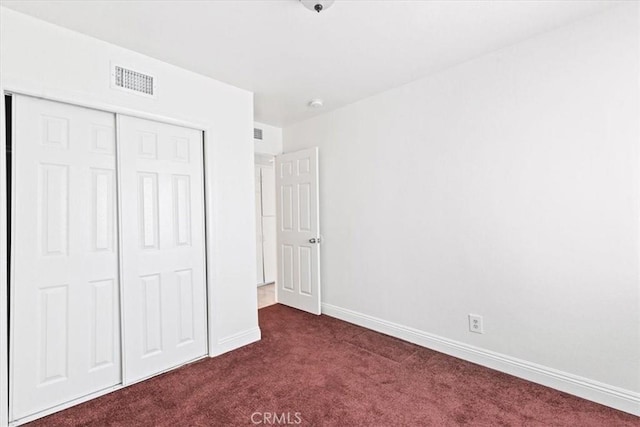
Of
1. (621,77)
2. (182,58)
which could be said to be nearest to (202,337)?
(182,58)

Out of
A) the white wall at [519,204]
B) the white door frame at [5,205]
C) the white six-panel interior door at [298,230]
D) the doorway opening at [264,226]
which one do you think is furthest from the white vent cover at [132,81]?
the doorway opening at [264,226]

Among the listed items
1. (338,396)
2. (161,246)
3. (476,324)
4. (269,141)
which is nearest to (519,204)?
(476,324)

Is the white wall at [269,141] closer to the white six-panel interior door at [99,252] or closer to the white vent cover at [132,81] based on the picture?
the white six-panel interior door at [99,252]

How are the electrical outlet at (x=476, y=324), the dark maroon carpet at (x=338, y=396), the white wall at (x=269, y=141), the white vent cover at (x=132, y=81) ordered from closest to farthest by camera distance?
1. the dark maroon carpet at (x=338, y=396)
2. the white vent cover at (x=132, y=81)
3. the electrical outlet at (x=476, y=324)
4. the white wall at (x=269, y=141)

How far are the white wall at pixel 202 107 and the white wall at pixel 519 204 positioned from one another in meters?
1.24

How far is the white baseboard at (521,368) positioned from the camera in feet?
6.06

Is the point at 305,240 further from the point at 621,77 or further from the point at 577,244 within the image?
the point at 621,77

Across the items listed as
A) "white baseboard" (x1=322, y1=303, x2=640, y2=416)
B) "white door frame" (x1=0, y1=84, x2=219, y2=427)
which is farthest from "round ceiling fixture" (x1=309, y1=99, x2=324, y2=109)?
"white baseboard" (x1=322, y1=303, x2=640, y2=416)

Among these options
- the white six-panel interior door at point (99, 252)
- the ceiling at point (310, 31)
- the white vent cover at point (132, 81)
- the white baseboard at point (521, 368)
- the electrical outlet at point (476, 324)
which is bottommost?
the white baseboard at point (521, 368)

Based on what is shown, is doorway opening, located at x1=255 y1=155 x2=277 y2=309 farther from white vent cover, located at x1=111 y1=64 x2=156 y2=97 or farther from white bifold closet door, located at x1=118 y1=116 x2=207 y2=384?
white vent cover, located at x1=111 y1=64 x2=156 y2=97

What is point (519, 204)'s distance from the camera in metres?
2.22

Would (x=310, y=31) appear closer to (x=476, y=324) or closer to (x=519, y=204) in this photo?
(x=519, y=204)

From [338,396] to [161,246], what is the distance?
67.2 inches

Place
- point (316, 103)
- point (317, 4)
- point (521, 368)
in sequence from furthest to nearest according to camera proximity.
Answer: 1. point (316, 103)
2. point (521, 368)
3. point (317, 4)
